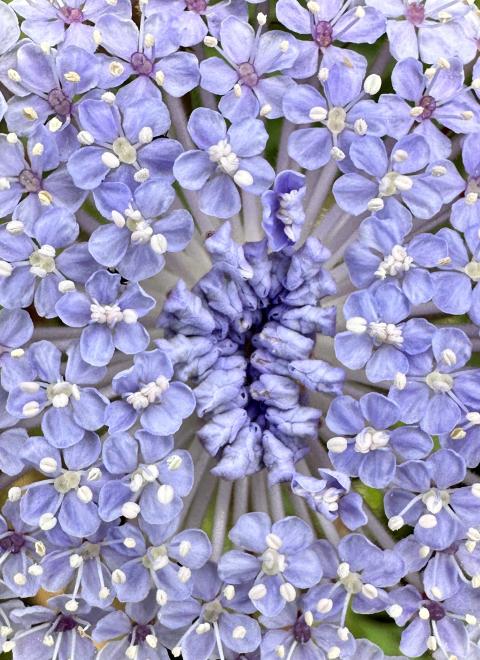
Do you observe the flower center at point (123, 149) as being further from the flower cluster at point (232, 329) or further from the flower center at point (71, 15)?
the flower center at point (71, 15)

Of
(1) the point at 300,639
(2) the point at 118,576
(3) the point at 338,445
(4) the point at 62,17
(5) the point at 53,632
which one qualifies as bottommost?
(5) the point at 53,632

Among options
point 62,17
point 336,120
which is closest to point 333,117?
point 336,120

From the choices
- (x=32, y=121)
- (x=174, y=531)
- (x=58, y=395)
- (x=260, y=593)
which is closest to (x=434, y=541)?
(x=260, y=593)

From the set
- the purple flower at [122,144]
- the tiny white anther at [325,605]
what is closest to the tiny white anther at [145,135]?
the purple flower at [122,144]

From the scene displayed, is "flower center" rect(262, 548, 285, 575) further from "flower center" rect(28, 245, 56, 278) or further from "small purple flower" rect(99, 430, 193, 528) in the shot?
"flower center" rect(28, 245, 56, 278)

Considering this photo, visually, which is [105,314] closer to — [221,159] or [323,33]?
[221,159]
